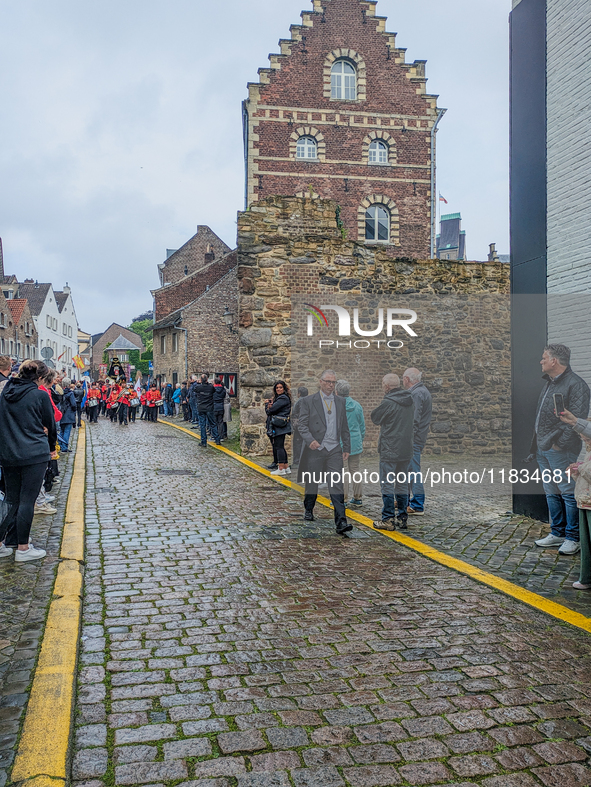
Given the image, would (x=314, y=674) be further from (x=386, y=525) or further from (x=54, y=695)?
(x=386, y=525)

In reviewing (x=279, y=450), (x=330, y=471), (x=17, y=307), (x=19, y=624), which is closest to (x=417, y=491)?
(x=330, y=471)

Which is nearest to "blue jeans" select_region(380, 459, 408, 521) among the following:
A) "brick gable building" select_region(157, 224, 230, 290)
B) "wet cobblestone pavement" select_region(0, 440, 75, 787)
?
"wet cobblestone pavement" select_region(0, 440, 75, 787)

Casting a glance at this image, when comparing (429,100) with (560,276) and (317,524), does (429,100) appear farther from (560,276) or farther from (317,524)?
(317,524)

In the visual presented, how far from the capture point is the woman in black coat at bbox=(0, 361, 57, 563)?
5852mm

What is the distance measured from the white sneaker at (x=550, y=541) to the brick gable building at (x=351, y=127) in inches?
919

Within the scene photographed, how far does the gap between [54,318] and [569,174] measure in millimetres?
73837

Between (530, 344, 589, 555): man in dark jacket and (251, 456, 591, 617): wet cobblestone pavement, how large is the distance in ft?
0.89

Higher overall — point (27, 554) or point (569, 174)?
point (569, 174)

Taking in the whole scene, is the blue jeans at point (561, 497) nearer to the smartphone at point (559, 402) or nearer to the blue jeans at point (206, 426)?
the smartphone at point (559, 402)

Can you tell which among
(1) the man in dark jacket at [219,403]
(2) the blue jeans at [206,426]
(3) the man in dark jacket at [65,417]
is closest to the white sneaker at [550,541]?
(3) the man in dark jacket at [65,417]

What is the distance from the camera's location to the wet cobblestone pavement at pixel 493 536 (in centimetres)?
542

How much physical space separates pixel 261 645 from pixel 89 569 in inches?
89.0

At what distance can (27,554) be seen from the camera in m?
5.92

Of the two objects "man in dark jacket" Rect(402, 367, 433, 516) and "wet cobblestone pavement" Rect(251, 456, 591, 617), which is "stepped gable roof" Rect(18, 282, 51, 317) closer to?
"wet cobblestone pavement" Rect(251, 456, 591, 617)
